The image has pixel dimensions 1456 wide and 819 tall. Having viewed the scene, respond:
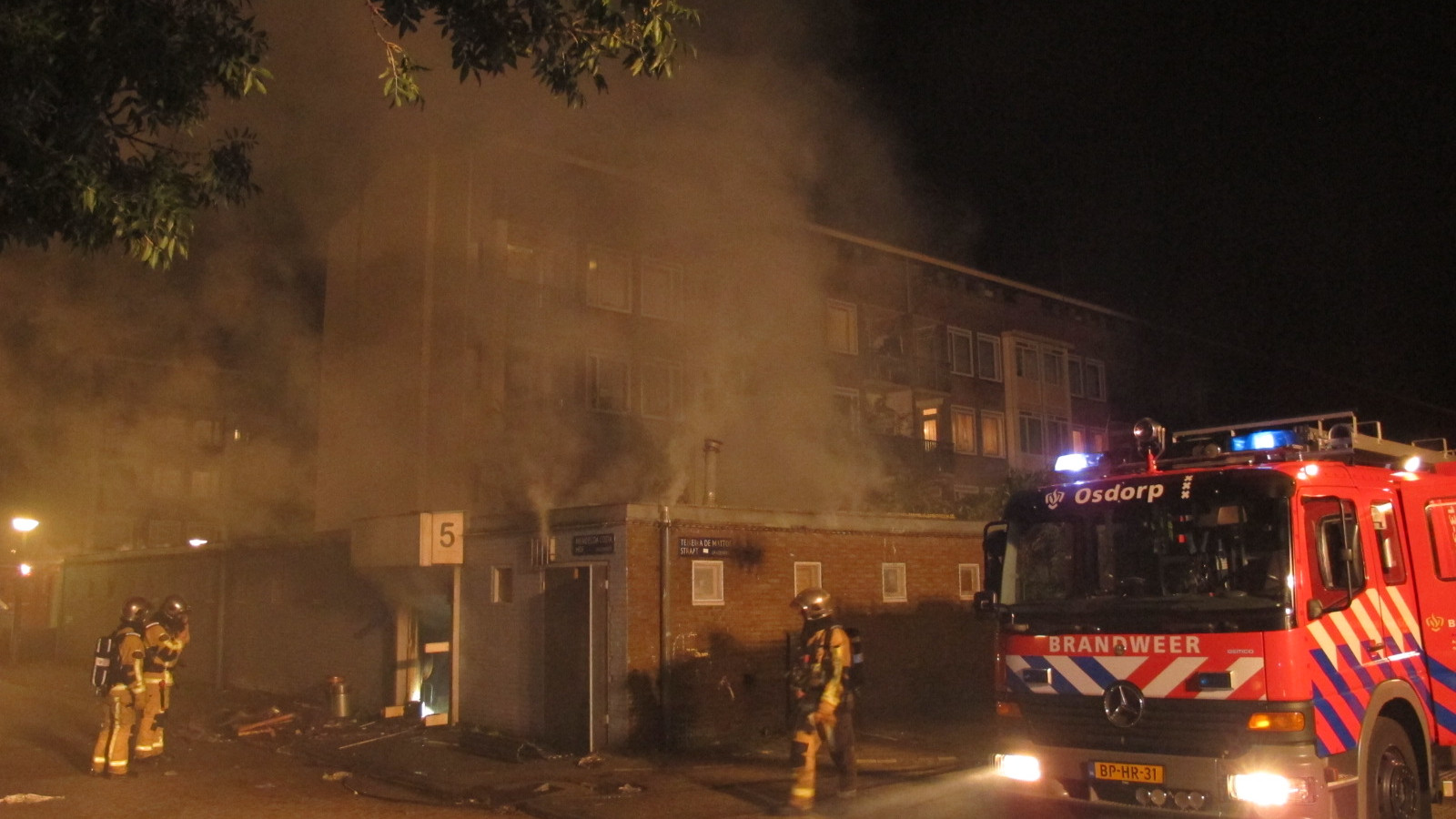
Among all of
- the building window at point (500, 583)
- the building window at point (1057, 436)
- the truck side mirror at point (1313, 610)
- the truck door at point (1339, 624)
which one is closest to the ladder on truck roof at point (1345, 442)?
the truck door at point (1339, 624)

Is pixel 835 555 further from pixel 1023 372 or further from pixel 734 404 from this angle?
pixel 1023 372

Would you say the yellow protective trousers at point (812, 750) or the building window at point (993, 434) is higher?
the building window at point (993, 434)

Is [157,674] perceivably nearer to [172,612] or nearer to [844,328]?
[172,612]

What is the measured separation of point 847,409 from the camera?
24.7 meters

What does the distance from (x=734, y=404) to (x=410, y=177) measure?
6.84 m

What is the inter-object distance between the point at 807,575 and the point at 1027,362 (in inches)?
937

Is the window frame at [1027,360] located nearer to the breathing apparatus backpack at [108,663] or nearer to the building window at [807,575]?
the building window at [807,575]

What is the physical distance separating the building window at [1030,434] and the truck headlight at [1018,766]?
28.0 m

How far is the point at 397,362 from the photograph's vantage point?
2162 cm

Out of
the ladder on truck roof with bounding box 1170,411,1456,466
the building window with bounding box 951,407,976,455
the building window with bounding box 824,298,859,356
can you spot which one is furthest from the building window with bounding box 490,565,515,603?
the building window with bounding box 951,407,976,455

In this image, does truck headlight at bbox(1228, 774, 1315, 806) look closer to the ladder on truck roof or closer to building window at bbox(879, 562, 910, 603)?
the ladder on truck roof

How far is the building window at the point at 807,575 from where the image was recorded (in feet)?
39.0

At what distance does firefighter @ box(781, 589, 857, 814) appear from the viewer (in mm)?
7500

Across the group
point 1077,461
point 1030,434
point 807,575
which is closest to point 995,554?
point 1077,461
